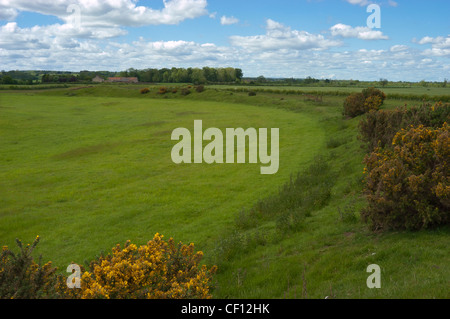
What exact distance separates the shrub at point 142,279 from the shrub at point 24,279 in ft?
2.42

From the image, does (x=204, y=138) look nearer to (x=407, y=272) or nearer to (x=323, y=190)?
(x=323, y=190)

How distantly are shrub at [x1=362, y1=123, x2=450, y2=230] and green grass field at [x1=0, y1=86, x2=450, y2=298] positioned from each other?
0.50 meters

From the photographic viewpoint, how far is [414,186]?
1006cm

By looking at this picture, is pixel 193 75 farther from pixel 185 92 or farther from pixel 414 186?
pixel 414 186

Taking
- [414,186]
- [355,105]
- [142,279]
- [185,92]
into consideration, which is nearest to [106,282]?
[142,279]

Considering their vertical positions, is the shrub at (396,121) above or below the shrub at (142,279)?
above

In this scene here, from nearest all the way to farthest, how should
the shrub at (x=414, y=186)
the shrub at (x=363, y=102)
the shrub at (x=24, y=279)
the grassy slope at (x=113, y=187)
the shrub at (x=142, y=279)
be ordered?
the shrub at (x=24, y=279), the shrub at (x=142, y=279), the shrub at (x=414, y=186), the grassy slope at (x=113, y=187), the shrub at (x=363, y=102)

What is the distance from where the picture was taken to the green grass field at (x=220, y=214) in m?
9.14

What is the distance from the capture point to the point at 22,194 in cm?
2184

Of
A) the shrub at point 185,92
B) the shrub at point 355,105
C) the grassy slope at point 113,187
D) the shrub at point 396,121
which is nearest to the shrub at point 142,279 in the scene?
the grassy slope at point 113,187

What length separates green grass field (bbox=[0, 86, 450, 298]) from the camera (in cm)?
914

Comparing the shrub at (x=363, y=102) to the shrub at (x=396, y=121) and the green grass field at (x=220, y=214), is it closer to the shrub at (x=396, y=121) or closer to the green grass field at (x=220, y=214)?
the green grass field at (x=220, y=214)

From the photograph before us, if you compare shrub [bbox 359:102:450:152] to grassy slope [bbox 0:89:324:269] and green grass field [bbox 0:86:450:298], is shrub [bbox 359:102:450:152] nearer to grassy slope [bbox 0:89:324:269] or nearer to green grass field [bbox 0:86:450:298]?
green grass field [bbox 0:86:450:298]
